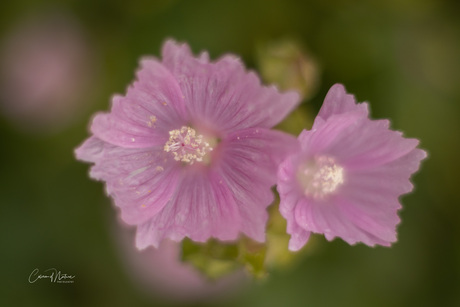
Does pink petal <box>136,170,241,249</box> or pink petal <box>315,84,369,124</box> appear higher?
pink petal <box>315,84,369,124</box>

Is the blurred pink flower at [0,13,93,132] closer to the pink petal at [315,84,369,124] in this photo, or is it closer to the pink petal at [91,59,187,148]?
the pink petal at [91,59,187,148]

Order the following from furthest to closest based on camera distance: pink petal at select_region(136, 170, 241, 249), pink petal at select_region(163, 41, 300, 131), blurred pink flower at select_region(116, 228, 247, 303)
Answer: blurred pink flower at select_region(116, 228, 247, 303) → pink petal at select_region(136, 170, 241, 249) → pink petal at select_region(163, 41, 300, 131)

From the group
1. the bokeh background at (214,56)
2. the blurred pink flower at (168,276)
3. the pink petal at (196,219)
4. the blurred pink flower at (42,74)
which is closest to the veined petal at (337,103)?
the pink petal at (196,219)

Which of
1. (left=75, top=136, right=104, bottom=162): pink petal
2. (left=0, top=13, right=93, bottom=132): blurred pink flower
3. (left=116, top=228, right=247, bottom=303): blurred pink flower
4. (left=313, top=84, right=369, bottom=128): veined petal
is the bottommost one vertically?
(left=116, top=228, right=247, bottom=303): blurred pink flower

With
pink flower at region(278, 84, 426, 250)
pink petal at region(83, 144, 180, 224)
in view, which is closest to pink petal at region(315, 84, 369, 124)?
Answer: pink flower at region(278, 84, 426, 250)

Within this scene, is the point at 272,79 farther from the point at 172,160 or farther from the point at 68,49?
the point at 68,49

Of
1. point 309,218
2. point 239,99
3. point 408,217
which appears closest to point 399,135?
point 309,218

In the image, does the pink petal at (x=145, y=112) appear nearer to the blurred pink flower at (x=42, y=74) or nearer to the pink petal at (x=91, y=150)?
the pink petal at (x=91, y=150)
